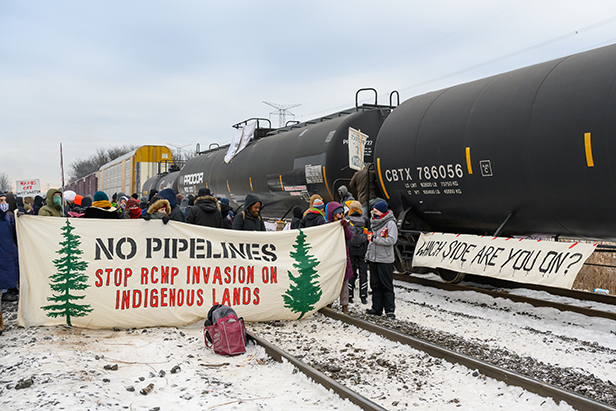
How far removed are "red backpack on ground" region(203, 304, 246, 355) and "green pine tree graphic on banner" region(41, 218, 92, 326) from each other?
160 centimetres

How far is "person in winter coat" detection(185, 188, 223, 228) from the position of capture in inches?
290

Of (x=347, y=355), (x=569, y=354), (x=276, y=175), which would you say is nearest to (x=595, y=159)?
(x=569, y=354)

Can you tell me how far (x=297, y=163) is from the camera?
39.1 feet

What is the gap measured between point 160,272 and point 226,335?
149 centimetres

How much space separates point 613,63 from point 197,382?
6264 mm

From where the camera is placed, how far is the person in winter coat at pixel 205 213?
7.38 meters

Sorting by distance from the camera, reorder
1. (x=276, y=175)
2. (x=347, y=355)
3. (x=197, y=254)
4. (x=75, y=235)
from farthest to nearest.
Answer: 1. (x=276, y=175)
2. (x=197, y=254)
3. (x=75, y=235)
4. (x=347, y=355)

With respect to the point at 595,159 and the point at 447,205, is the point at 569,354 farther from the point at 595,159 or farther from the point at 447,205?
the point at 447,205

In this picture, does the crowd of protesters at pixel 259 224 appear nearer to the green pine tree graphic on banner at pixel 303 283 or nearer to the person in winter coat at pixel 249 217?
the person in winter coat at pixel 249 217

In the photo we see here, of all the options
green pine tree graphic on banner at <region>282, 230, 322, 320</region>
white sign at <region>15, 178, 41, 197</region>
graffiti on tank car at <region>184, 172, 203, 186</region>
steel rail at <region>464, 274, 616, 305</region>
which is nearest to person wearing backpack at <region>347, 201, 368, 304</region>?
green pine tree graphic on banner at <region>282, 230, 322, 320</region>

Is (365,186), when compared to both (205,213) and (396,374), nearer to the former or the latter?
(205,213)

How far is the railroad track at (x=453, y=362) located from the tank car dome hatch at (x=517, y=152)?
3.12 meters

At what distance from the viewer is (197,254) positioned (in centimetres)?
641

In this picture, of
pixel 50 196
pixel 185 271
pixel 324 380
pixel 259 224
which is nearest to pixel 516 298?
pixel 259 224
